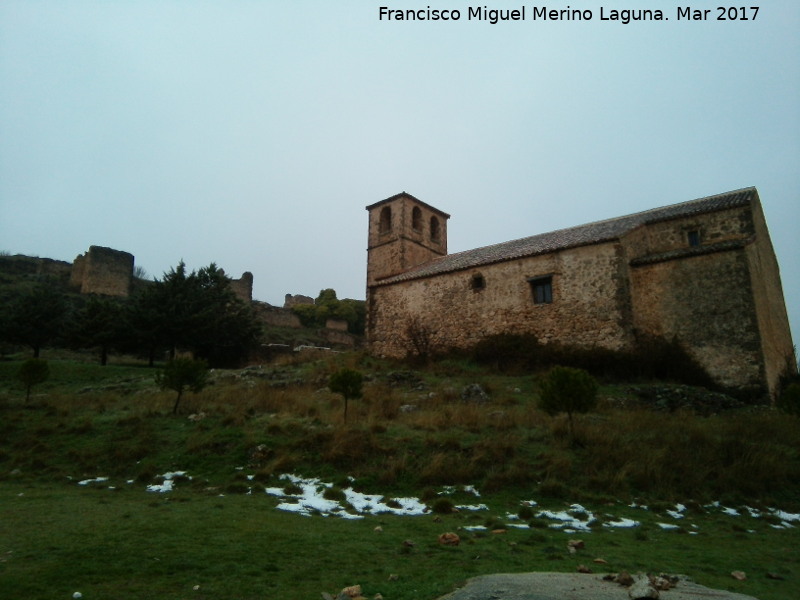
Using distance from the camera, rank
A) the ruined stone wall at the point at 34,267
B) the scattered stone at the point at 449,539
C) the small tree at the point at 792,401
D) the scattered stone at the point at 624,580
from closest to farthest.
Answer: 1. the scattered stone at the point at 624,580
2. the scattered stone at the point at 449,539
3. the small tree at the point at 792,401
4. the ruined stone wall at the point at 34,267

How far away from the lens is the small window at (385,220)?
2992 centimetres

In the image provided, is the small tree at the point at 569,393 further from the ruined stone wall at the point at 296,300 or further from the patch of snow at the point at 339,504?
the ruined stone wall at the point at 296,300

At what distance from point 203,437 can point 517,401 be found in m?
8.30

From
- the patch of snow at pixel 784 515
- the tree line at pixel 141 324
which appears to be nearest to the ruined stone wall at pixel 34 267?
the tree line at pixel 141 324

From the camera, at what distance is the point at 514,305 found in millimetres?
21406

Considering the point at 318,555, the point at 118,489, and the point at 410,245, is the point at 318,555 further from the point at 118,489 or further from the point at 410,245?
the point at 410,245

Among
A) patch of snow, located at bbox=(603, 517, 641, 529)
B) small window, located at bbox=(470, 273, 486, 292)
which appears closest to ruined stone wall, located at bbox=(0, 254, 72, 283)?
small window, located at bbox=(470, 273, 486, 292)

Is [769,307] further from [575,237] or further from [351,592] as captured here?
[351,592]

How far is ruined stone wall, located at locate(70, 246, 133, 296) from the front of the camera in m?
39.1

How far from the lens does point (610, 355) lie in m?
18.7

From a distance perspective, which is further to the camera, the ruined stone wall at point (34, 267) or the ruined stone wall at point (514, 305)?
the ruined stone wall at point (34, 267)

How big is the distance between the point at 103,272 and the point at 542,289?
3206cm

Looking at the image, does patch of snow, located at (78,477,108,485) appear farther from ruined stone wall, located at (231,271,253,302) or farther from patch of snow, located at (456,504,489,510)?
ruined stone wall, located at (231,271,253,302)

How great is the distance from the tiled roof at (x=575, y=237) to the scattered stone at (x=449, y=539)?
15.3 m
